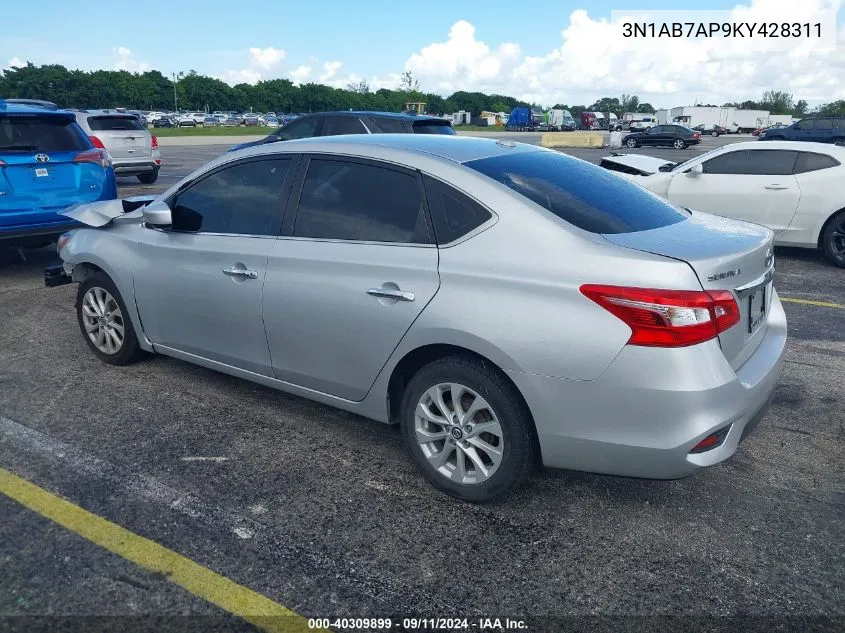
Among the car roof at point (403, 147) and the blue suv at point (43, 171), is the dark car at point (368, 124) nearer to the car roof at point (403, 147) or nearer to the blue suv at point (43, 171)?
the blue suv at point (43, 171)

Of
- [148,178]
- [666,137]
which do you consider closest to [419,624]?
[148,178]

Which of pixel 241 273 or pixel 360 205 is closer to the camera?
pixel 360 205

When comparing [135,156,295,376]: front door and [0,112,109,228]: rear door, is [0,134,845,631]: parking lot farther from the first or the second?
[0,112,109,228]: rear door

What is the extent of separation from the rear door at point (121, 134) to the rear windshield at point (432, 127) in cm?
740

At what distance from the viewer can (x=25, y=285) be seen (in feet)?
23.9

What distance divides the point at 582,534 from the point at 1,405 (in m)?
3.53

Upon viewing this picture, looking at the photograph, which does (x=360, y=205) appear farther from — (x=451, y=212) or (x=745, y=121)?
(x=745, y=121)

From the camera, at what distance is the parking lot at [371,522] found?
260 centimetres

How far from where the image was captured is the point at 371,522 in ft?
10.2

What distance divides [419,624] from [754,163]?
8.41m

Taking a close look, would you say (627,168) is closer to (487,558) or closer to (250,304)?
(250,304)

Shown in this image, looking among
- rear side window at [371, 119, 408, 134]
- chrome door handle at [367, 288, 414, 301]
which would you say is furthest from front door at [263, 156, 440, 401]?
rear side window at [371, 119, 408, 134]

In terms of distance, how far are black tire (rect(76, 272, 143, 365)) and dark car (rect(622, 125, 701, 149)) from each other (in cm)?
3780

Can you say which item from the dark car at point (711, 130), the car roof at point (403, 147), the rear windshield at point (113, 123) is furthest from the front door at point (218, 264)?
the dark car at point (711, 130)
